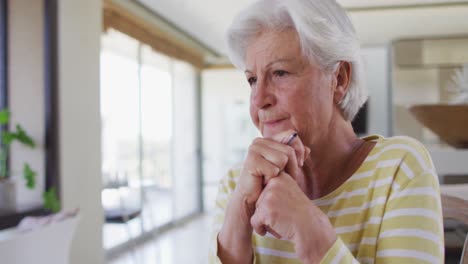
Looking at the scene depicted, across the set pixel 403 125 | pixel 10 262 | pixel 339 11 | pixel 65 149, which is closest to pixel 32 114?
pixel 65 149

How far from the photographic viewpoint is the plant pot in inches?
126

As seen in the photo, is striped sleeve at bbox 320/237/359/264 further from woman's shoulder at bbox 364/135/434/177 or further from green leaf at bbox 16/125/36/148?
green leaf at bbox 16/125/36/148

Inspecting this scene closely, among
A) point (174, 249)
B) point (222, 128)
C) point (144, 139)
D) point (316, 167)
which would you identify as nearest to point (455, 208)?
point (316, 167)

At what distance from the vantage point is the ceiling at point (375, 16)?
561 cm

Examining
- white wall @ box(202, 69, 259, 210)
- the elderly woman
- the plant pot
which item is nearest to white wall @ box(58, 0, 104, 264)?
the plant pot

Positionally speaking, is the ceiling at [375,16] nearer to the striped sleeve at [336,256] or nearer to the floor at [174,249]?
the floor at [174,249]

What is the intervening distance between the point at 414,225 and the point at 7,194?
318 cm

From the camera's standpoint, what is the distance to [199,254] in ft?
17.4

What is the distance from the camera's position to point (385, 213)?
2.53 ft

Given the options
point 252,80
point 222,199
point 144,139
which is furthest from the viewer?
point 144,139

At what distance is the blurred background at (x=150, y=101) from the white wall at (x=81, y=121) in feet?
0.04

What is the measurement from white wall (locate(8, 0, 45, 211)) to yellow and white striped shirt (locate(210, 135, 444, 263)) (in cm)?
316

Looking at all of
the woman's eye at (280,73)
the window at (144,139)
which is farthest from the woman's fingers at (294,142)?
the window at (144,139)

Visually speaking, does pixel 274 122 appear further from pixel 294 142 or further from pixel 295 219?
pixel 295 219
